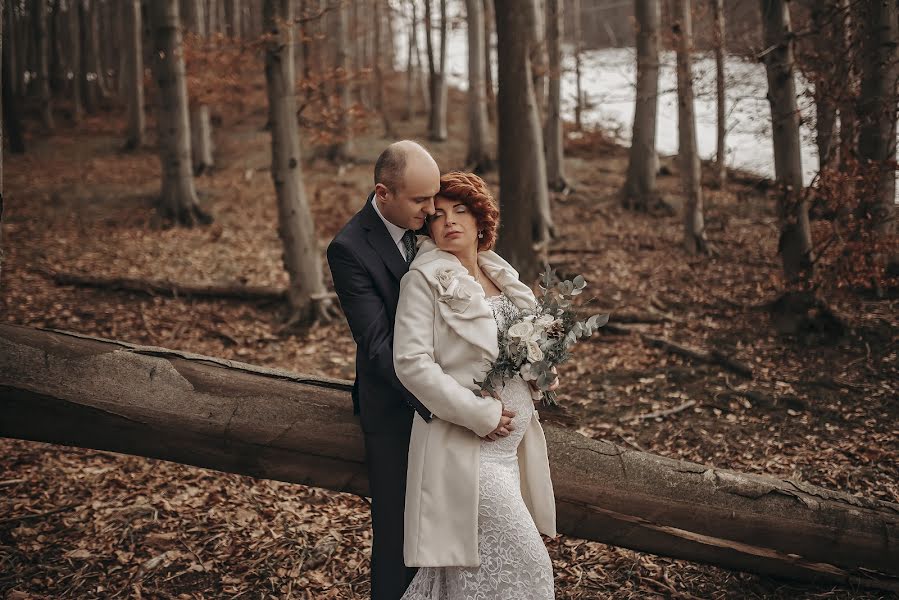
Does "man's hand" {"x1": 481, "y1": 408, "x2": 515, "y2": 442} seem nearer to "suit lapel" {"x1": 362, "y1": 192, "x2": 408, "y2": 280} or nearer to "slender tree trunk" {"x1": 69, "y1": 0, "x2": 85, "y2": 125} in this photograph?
"suit lapel" {"x1": 362, "y1": 192, "x2": 408, "y2": 280}

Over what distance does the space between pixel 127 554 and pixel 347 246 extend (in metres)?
2.71

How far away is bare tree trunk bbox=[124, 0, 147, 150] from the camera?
17.7m

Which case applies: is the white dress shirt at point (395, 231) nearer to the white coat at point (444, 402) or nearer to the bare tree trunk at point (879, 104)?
the white coat at point (444, 402)

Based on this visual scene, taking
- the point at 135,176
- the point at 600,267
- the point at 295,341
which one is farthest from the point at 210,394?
Answer: the point at 135,176

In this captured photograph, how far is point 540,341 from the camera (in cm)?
295

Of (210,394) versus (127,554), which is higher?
(210,394)

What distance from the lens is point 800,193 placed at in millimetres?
7449

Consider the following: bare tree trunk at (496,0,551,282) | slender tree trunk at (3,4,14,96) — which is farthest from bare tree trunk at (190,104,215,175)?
bare tree trunk at (496,0,551,282)

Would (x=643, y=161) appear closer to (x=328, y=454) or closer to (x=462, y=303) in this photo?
(x=328, y=454)

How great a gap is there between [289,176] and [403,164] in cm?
597

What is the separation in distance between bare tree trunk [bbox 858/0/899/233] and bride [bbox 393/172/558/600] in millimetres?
5657

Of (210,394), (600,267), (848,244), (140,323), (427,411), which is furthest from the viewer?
(600,267)

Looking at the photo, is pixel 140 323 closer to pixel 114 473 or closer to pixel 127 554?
pixel 114 473

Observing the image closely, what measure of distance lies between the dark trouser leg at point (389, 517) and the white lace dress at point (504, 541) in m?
0.21
